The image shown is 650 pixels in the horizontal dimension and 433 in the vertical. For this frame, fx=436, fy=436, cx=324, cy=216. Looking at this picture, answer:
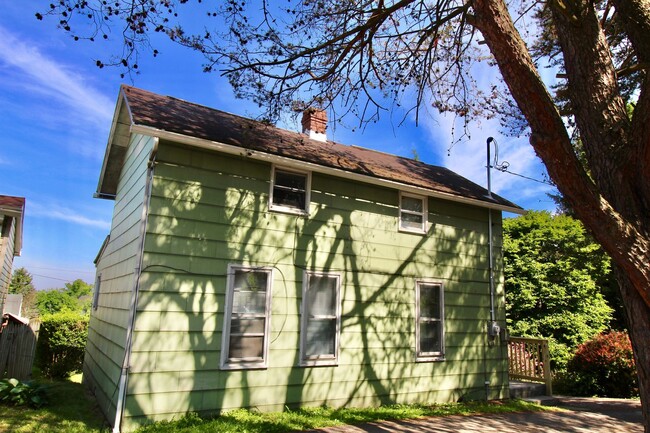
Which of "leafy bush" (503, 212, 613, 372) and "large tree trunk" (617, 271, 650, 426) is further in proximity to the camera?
"leafy bush" (503, 212, 613, 372)

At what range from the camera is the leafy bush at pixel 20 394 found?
24.4 feet

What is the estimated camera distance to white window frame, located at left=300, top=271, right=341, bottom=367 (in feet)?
26.2

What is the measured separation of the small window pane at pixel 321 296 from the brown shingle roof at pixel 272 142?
7.47 feet

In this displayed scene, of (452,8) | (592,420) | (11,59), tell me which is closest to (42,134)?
(11,59)

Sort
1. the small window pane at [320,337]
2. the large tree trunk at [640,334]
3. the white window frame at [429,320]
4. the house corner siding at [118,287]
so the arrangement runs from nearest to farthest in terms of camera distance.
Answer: the large tree trunk at [640,334]
the house corner siding at [118,287]
the small window pane at [320,337]
the white window frame at [429,320]

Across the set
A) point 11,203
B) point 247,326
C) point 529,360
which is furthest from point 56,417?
point 529,360

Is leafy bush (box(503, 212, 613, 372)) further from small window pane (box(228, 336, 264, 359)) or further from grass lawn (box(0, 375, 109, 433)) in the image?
grass lawn (box(0, 375, 109, 433))

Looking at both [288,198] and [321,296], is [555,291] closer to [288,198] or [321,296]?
[321,296]

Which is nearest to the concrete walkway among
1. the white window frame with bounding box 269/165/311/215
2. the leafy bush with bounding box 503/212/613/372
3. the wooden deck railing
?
the wooden deck railing

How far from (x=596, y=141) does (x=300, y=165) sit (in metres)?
4.93

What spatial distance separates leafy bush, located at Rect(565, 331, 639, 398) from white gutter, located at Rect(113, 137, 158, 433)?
39.9 ft

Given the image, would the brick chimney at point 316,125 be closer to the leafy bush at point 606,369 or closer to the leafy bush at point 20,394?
the leafy bush at point 20,394

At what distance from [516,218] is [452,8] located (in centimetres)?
1358

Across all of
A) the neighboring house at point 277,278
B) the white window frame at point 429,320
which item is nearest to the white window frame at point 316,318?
the neighboring house at point 277,278
